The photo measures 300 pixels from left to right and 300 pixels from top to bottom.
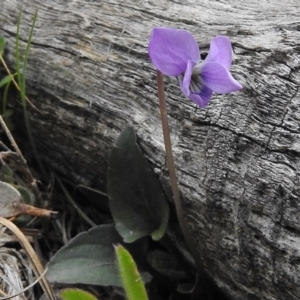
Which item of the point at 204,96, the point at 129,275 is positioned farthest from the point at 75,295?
the point at 204,96

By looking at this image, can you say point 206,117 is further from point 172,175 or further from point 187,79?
point 187,79

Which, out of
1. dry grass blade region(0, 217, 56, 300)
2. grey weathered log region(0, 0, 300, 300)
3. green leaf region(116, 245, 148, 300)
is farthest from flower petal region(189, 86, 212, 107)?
dry grass blade region(0, 217, 56, 300)

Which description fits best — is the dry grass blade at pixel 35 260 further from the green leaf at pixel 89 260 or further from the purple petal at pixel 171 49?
the purple petal at pixel 171 49

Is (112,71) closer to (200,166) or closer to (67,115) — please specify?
(67,115)

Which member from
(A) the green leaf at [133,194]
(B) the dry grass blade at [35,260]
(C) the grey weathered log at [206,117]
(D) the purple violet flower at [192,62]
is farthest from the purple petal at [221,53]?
(B) the dry grass blade at [35,260]

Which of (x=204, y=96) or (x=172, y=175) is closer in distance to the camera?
(x=204, y=96)

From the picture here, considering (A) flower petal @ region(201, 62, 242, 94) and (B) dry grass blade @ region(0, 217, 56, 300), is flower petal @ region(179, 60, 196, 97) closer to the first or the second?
(A) flower petal @ region(201, 62, 242, 94)

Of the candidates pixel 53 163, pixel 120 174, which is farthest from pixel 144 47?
pixel 53 163
